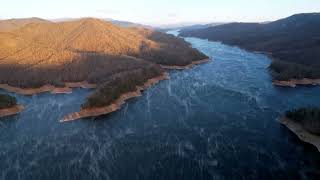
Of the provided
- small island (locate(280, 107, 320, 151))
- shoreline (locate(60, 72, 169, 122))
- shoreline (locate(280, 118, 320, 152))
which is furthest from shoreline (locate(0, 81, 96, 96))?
small island (locate(280, 107, 320, 151))

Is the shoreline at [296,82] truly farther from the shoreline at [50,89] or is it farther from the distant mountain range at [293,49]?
the shoreline at [50,89]

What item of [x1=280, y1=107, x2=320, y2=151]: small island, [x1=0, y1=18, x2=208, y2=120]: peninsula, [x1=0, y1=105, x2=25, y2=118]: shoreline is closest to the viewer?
[x1=280, y1=107, x2=320, y2=151]: small island

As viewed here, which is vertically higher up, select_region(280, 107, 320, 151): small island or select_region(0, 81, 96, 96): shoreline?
select_region(280, 107, 320, 151): small island

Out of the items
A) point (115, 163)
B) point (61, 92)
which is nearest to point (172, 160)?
point (115, 163)

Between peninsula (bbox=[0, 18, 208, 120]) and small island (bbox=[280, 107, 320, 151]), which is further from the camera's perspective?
peninsula (bbox=[0, 18, 208, 120])

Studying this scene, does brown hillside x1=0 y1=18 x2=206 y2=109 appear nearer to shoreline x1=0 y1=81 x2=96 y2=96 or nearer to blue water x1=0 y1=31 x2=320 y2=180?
shoreline x1=0 y1=81 x2=96 y2=96

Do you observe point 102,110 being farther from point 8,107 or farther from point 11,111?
point 8,107

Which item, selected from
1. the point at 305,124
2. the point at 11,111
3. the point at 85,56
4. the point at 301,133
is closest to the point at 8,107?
the point at 11,111
